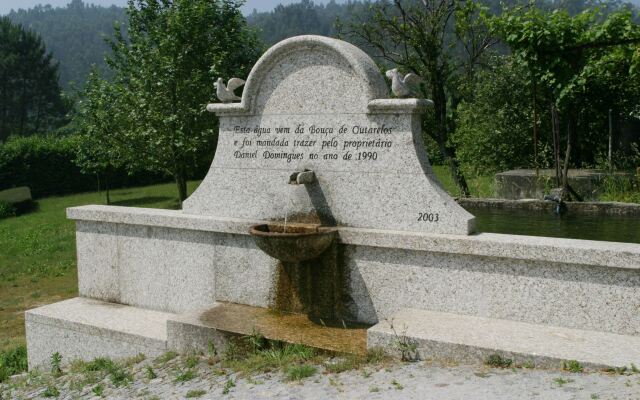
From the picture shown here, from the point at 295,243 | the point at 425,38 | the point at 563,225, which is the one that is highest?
the point at 425,38

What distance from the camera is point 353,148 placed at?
608 centimetres

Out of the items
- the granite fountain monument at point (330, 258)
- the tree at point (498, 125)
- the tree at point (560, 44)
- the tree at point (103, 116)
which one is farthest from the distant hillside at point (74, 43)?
the granite fountain monument at point (330, 258)

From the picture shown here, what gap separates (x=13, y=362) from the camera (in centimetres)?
758

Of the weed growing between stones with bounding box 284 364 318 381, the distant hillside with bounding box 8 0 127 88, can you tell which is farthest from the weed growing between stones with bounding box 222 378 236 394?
the distant hillside with bounding box 8 0 127 88

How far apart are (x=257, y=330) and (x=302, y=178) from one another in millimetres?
1501

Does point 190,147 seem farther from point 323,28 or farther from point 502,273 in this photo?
point 323,28

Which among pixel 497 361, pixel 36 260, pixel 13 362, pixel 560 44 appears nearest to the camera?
pixel 497 361

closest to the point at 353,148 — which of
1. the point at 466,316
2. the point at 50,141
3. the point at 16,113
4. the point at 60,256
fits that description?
the point at 466,316

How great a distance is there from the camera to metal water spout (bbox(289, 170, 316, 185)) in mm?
6117

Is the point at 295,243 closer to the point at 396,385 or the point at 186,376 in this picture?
the point at 186,376

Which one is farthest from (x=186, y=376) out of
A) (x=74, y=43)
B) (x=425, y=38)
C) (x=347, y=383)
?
(x=74, y=43)

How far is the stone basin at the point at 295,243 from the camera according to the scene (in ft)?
18.4

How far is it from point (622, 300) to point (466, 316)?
120 cm

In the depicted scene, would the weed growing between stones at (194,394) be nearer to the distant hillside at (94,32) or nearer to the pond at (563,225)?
the pond at (563,225)
